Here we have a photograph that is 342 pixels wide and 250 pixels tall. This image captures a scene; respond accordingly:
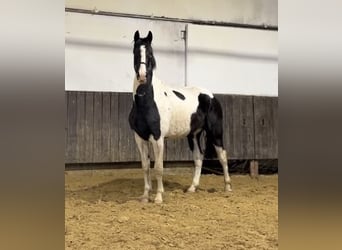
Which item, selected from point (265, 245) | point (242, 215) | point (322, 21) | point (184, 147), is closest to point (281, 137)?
point (322, 21)

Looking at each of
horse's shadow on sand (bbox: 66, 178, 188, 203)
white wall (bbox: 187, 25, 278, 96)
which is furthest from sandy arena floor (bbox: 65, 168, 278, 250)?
white wall (bbox: 187, 25, 278, 96)

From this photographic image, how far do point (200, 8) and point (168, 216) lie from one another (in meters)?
3.34

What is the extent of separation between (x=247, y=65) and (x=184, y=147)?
1477mm

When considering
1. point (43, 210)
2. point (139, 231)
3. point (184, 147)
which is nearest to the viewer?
point (43, 210)

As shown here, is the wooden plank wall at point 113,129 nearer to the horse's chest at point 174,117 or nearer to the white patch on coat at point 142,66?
the horse's chest at point 174,117

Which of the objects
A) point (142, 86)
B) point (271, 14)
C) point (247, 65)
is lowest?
point (142, 86)

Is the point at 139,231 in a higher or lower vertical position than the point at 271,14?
lower

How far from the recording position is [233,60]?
5.22m

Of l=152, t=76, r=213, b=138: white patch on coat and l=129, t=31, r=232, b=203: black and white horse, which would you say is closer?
l=129, t=31, r=232, b=203: black and white horse

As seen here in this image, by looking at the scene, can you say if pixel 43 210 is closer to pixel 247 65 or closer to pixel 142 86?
pixel 142 86

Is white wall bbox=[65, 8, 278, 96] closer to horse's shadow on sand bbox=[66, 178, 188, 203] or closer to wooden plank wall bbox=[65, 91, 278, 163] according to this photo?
wooden plank wall bbox=[65, 91, 278, 163]

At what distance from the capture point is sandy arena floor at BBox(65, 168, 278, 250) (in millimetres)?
1893

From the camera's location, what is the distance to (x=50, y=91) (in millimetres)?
382

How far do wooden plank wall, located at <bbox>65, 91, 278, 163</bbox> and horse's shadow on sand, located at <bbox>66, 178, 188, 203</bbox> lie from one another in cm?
44
